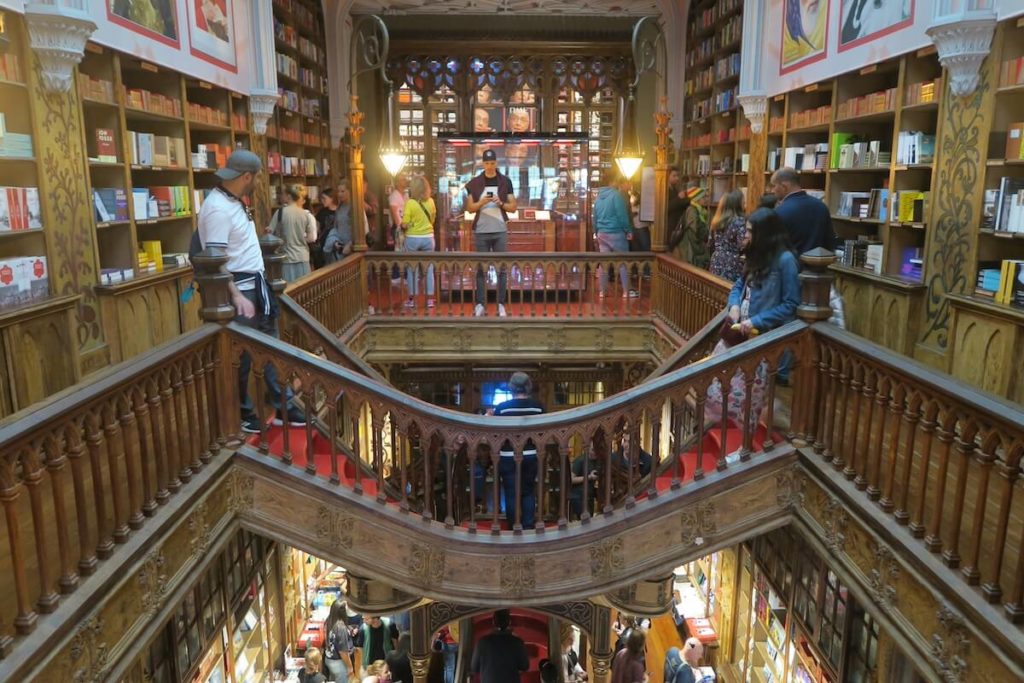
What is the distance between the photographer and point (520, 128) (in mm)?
13836

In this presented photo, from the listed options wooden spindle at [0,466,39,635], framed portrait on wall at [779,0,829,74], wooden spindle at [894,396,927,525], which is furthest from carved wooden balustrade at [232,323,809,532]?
framed portrait on wall at [779,0,829,74]

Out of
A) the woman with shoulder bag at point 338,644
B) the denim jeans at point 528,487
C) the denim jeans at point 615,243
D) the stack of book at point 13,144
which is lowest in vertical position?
the woman with shoulder bag at point 338,644

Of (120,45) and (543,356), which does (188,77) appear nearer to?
(120,45)

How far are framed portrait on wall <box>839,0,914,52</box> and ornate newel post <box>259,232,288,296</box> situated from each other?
499 cm

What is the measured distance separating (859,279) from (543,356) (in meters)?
3.10

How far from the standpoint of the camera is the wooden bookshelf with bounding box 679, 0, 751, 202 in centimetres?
1002

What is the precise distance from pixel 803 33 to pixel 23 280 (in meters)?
7.23

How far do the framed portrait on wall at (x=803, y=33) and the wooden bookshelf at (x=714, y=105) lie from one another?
140cm

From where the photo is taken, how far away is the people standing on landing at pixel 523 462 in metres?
4.34

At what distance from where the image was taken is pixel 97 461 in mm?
2600

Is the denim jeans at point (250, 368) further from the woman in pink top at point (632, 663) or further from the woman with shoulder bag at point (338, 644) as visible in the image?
the woman in pink top at point (632, 663)

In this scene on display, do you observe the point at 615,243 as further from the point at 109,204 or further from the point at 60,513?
the point at 60,513

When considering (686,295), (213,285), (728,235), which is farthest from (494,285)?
(213,285)

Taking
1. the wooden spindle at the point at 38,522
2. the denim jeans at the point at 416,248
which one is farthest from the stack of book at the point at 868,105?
the wooden spindle at the point at 38,522
